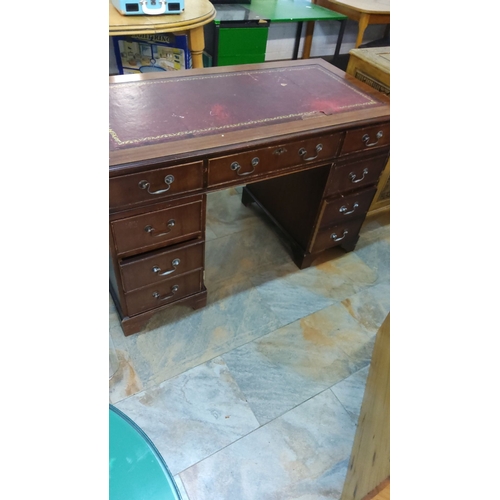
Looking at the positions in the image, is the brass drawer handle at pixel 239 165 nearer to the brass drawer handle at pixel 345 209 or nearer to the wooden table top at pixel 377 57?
the brass drawer handle at pixel 345 209

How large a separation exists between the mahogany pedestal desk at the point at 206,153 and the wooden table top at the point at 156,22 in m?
0.39

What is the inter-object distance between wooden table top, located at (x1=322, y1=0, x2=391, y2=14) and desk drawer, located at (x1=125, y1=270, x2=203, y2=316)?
2501 mm

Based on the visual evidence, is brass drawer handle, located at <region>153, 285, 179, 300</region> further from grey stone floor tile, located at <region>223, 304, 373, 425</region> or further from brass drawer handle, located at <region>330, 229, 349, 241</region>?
brass drawer handle, located at <region>330, 229, 349, 241</region>

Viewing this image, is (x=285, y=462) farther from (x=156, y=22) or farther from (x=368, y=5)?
(x=368, y=5)

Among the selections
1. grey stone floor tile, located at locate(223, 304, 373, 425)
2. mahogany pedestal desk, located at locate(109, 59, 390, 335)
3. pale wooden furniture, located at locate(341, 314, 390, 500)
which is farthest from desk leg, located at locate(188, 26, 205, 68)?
pale wooden furniture, located at locate(341, 314, 390, 500)

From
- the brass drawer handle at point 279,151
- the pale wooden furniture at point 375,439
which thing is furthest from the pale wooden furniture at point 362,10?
the pale wooden furniture at point 375,439

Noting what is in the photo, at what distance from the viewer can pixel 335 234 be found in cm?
170

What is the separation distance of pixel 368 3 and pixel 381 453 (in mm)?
3265

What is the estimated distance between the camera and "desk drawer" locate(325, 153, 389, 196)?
4.62 ft

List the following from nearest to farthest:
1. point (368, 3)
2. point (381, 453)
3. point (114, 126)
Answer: point (381, 453), point (114, 126), point (368, 3)
